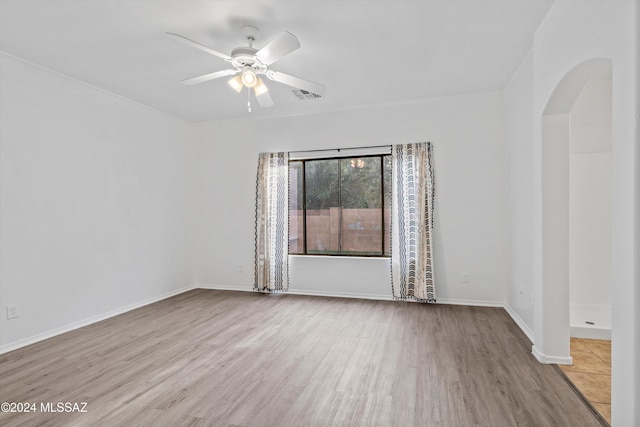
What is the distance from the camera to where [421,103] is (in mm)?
4547

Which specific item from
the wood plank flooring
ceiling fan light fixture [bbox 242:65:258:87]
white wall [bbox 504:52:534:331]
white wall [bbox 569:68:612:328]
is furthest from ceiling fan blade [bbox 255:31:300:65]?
white wall [bbox 569:68:612:328]

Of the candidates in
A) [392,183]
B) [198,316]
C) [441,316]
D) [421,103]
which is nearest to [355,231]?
[392,183]

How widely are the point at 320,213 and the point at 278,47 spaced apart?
290cm

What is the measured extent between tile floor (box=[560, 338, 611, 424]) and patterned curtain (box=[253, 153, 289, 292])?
3.48 metres

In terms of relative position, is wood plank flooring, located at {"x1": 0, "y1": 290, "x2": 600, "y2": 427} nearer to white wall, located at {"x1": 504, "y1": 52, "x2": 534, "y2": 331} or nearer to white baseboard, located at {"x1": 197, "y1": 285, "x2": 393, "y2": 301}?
white wall, located at {"x1": 504, "y1": 52, "x2": 534, "y2": 331}

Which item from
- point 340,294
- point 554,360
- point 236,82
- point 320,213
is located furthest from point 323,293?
point 236,82

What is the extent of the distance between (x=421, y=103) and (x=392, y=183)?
1.14 m

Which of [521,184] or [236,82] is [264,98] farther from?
[521,184]

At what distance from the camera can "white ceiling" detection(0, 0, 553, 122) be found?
2.43m

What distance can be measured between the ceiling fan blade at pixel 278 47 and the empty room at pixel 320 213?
1.4 inches

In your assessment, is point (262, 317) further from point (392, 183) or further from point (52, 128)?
point (52, 128)

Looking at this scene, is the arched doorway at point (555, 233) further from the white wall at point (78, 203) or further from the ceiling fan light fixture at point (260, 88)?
the white wall at point (78, 203)

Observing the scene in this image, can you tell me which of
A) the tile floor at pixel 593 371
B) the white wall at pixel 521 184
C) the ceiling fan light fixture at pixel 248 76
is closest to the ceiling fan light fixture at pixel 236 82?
the ceiling fan light fixture at pixel 248 76

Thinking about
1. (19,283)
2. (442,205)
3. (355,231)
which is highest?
(442,205)
